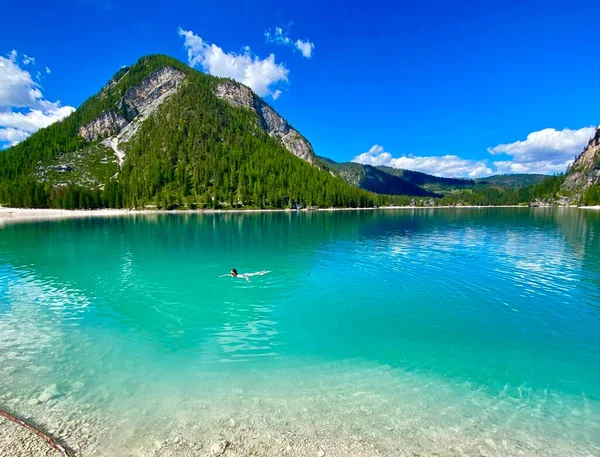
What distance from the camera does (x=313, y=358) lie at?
18016 millimetres

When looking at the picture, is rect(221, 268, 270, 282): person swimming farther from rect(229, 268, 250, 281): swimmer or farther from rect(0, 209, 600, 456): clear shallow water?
rect(0, 209, 600, 456): clear shallow water

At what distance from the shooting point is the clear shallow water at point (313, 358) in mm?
11930

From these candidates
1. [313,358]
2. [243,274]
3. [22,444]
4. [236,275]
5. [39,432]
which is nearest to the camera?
[22,444]

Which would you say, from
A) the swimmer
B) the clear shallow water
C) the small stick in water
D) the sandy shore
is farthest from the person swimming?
the sandy shore

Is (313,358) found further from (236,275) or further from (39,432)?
(236,275)

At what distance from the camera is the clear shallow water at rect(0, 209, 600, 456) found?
470 inches

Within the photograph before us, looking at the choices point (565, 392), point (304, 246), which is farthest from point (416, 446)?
point (304, 246)

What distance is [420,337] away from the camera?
2105 centimetres

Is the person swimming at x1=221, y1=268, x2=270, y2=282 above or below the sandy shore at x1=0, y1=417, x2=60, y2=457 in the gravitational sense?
below

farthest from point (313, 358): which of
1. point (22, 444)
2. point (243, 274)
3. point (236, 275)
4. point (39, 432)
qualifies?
point (243, 274)

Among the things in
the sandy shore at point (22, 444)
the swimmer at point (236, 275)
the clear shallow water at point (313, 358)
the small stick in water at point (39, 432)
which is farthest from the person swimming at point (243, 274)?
the sandy shore at point (22, 444)

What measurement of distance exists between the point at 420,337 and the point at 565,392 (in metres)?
7.50

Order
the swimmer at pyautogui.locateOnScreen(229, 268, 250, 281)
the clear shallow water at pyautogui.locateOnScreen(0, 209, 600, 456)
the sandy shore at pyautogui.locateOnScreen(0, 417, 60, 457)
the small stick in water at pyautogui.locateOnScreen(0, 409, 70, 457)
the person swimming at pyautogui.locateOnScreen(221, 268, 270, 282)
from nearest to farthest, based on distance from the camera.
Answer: the sandy shore at pyautogui.locateOnScreen(0, 417, 60, 457), the small stick in water at pyautogui.locateOnScreen(0, 409, 70, 457), the clear shallow water at pyautogui.locateOnScreen(0, 209, 600, 456), the swimmer at pyautogui.locateOnScreen(229, 268, 250, 281), the person swimming at pyautogui.locateOnScreen(221, 268, 270, 282)

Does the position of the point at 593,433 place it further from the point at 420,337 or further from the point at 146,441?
the point at 146,441
